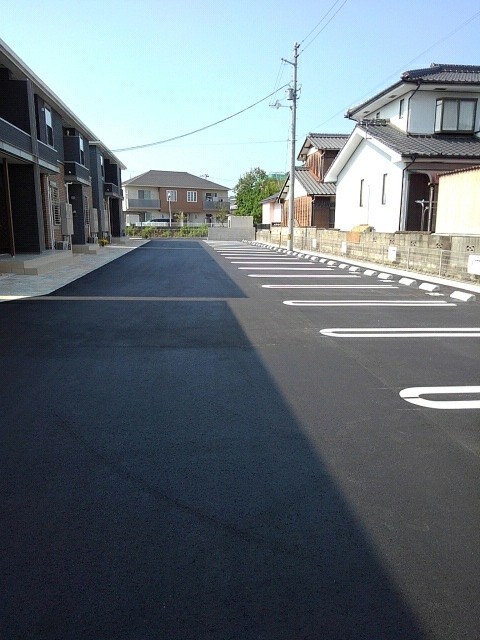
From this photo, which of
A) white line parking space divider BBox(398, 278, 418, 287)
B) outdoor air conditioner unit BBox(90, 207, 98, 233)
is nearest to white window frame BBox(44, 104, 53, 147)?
outdoor air conditioner unit BBox(90, 207, 98, 233)

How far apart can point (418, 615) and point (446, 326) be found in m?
6.29

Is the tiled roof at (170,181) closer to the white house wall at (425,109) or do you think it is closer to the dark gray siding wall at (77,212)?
the dark gray siding wall at (77,212)

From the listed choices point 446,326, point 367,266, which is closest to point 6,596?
point 446,326

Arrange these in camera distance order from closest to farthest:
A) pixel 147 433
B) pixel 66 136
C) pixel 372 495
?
pixel 372 495 → pixel 147 433 → pixel 66 136

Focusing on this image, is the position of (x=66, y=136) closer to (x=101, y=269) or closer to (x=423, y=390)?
(x=101, y=269)

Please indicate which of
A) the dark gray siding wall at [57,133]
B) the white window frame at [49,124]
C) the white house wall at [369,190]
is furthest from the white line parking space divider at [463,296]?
the dark gray siding wall at [57,133]

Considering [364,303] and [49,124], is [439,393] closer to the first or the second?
[364,303]

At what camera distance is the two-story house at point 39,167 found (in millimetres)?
14180

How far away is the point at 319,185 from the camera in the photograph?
33.8 m

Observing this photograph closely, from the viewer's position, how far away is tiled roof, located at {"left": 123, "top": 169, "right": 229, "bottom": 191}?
191 feet

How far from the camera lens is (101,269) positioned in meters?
16.4

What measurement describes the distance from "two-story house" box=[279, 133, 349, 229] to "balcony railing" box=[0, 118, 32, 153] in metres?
21.6

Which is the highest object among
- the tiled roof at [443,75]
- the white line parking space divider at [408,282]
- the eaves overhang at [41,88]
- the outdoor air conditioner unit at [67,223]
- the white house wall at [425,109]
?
the tiled roof at [443,75]

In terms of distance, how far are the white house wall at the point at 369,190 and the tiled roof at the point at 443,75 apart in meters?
3.34
